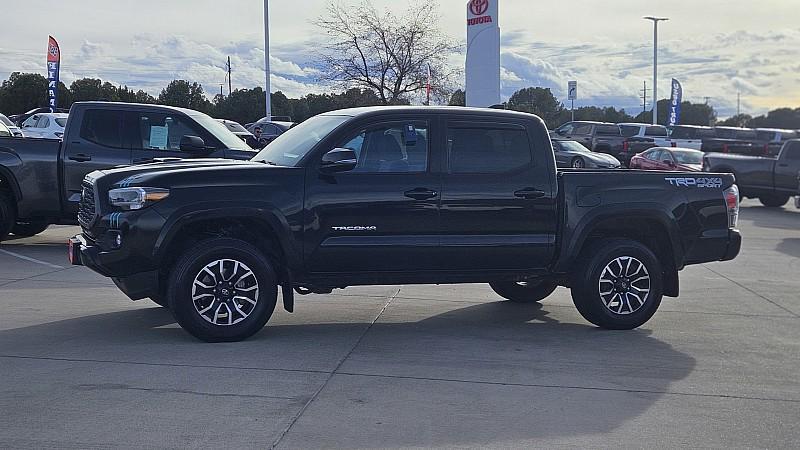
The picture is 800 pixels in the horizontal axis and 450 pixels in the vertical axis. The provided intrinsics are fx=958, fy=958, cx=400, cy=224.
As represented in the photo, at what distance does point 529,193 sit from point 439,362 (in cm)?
184

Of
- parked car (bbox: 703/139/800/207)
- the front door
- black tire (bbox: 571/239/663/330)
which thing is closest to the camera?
the front door

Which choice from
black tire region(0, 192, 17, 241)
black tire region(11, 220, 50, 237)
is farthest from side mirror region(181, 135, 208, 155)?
black tire region(11, 220, 50, 237)

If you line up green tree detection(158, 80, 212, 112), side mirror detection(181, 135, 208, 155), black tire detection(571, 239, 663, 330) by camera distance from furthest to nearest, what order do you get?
green tree detection(158, 80, 212, 112) → side mirror detection(181, 135, 208, 155) → black tire detection(571, 239, 663, 330)

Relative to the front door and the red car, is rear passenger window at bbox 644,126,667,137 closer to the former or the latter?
the red car

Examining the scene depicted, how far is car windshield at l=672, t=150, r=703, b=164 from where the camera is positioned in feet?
94.9

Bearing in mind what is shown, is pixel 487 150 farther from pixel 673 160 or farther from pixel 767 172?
pixel 673 160

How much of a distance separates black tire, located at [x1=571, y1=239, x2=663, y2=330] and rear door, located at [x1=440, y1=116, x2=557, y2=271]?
17.8 inches

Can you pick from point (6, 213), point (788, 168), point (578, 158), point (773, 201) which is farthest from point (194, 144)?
A: point (578, 158)

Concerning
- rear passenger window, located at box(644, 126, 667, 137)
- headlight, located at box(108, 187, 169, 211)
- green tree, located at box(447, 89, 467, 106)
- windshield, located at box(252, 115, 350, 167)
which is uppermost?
green tree, located at box(447, 89, 467, 106)

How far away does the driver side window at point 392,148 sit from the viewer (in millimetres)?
8070

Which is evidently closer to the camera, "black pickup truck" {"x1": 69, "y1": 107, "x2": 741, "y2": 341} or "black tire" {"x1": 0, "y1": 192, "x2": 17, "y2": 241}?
"black pickup truck" {"x1": 69, "y1": 107, "x2": 741, "y2": 341}

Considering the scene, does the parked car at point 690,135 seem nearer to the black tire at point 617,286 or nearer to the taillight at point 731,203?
the taillight at point 731,203

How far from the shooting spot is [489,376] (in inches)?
274

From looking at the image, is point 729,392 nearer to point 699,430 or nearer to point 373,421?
point 699,430
